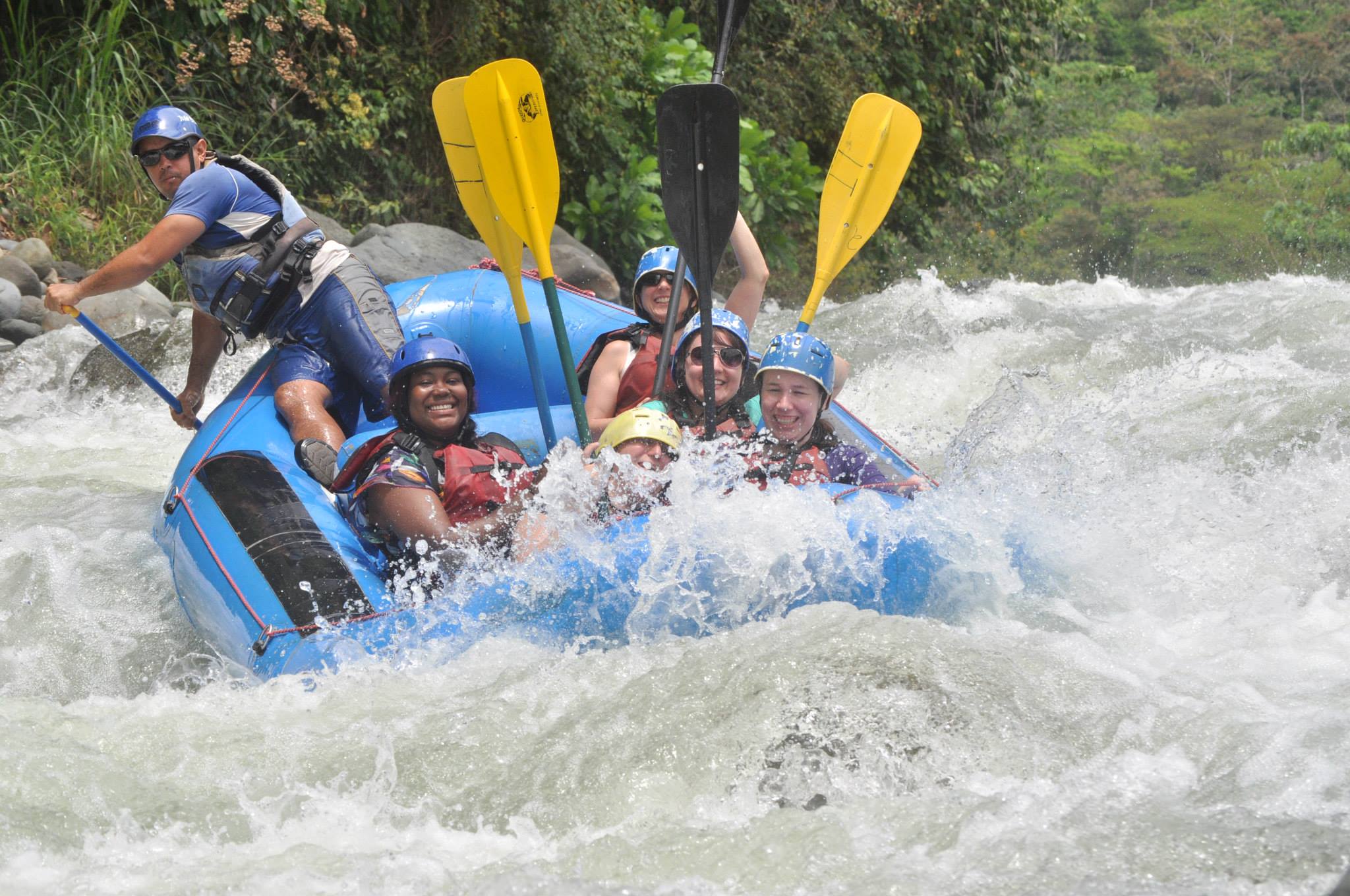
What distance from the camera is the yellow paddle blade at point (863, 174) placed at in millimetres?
4316

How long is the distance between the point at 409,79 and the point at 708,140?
18.5 feet

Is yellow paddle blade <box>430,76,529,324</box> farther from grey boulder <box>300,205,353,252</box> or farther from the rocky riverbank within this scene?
grey boulder <box>300,205,353,252</box>

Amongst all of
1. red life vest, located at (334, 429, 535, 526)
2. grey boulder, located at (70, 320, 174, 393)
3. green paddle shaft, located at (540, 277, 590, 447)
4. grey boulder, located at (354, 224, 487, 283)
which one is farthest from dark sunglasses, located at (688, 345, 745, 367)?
grey boulder, located at (354, 224, 487, 283)

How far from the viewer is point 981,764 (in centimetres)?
227

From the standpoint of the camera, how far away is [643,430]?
3105mm

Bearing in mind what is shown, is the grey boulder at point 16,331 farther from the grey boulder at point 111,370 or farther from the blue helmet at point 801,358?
the blue helmet at point 801,358

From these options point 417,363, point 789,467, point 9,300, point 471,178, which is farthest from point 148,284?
point 789,467

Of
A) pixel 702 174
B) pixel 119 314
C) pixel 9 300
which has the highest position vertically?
pixel 702 174

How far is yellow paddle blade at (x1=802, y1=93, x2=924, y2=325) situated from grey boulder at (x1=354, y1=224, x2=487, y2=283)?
310cm

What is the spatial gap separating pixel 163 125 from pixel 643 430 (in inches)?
72.9

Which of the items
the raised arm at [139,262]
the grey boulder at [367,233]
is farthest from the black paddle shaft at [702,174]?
the grey boulder at [367,233]

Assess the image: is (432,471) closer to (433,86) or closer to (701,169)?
(701,169)

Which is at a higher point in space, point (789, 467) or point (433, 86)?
point (433, 86)

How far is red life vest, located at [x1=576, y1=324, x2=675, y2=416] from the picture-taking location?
3949 millimetres
